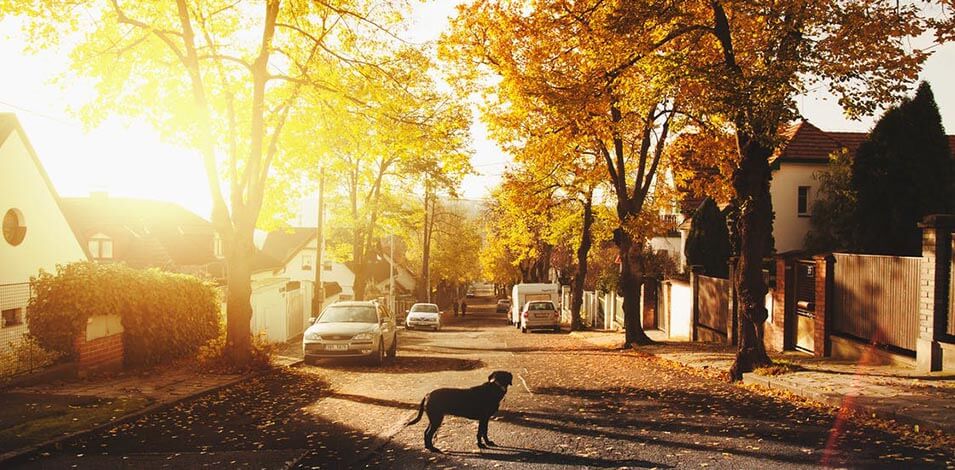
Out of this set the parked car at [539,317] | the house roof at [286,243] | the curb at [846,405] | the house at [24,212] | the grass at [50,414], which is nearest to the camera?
the curb at [846,405]

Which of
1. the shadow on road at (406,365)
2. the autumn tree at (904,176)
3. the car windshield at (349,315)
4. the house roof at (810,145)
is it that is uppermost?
the house roof at (810,145)

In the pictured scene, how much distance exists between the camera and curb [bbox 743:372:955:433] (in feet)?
28.3

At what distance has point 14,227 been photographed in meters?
26.0

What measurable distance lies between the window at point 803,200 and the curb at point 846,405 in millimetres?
24500

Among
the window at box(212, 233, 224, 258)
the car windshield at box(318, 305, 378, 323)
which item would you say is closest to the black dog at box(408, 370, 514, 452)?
the car windshield at box(318, 305, 378, 323)

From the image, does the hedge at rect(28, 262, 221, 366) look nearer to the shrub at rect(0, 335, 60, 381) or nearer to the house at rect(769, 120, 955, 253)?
the shrub at rect(0, 335, 60, 381)

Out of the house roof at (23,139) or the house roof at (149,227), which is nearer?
the house roof at (23,139)

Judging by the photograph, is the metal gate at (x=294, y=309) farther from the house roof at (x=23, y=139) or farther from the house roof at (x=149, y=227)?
the house roof at (x=149, y=227)

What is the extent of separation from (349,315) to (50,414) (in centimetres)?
929

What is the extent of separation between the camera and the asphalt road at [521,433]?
24.3ft

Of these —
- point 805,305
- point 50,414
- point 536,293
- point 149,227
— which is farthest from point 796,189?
point 149,227

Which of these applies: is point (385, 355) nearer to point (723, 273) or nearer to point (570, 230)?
point (723, 273)

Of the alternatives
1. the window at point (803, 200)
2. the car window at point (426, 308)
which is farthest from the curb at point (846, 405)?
the car window at point (426, 308)

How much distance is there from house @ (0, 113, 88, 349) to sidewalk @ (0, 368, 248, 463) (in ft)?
40.8
